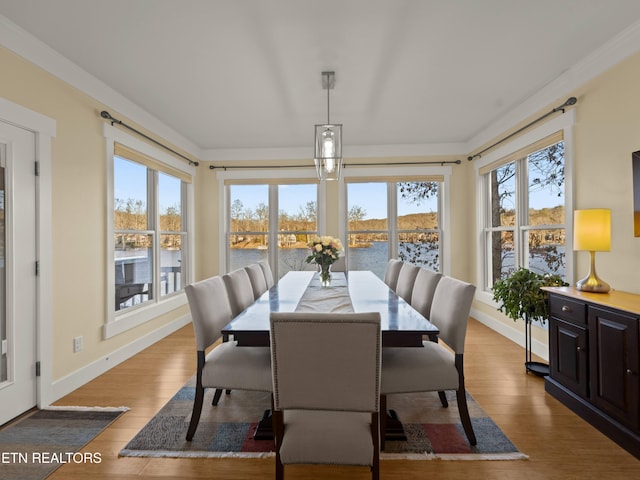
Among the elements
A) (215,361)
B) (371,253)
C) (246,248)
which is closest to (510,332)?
(371,253)

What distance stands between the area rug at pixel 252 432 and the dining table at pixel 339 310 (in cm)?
11

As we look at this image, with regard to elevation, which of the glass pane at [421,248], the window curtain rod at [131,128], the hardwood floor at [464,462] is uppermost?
the window curtain rod at [131,128]

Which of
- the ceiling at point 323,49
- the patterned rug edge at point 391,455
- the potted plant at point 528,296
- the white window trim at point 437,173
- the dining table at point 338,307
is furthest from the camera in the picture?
the white window trim at point 437,173

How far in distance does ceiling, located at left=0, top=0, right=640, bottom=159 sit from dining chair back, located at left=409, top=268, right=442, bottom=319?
5.68 feet

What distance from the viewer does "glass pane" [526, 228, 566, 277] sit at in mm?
3350

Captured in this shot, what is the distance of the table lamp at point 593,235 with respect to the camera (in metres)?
2.39

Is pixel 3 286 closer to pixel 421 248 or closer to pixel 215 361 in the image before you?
pixel 215 361

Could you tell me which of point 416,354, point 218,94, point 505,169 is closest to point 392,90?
point 218,94

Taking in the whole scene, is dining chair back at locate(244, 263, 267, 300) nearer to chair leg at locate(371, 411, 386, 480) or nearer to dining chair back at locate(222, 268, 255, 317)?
dining chair back at locate(222, 268, 255, 317)

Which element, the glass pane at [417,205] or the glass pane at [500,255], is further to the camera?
the glass pane at [417,205]

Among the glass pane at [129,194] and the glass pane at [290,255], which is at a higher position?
the glass pane at [129,194]

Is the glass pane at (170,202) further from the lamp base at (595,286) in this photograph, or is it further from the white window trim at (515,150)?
the lamp base at (595,286)

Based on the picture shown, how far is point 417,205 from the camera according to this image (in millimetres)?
5441

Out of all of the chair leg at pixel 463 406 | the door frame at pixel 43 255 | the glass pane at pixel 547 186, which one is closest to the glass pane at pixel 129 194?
the door frame at pixel 43 255
